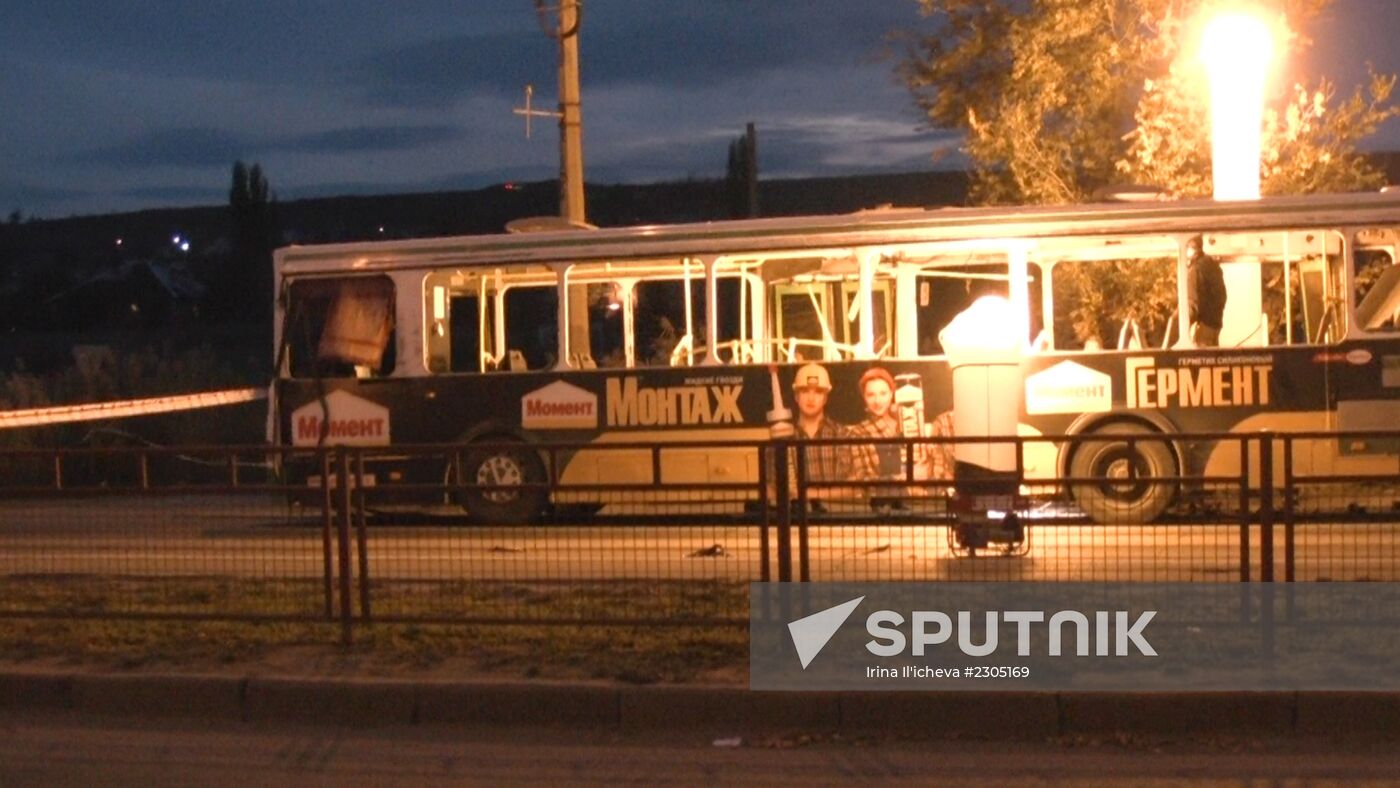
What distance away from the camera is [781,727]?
325 inches

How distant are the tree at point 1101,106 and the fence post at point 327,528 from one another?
14.8 meters

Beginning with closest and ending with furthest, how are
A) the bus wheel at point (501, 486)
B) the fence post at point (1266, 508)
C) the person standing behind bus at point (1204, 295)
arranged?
the fence post at point (1266, 508) < the bus wheel at point (501, 486) < the person standing behind bus at point (1204, 295)

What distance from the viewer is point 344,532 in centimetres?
1000

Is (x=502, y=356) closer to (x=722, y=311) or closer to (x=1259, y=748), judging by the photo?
(x=722, y=311)

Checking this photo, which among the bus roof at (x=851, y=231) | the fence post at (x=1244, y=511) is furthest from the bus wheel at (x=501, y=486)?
the bus roof at (x=851, y=231)

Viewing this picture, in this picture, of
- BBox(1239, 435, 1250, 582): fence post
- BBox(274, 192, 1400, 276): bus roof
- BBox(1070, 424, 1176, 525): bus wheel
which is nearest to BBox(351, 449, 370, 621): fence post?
BBox(1070, 424, 1176, 525): bus wheel

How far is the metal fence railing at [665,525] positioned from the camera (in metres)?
9.36

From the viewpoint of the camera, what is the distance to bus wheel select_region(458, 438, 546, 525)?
33.2 feet

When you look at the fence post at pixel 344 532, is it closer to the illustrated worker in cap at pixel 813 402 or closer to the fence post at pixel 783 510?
the fence post at pixel 783 510

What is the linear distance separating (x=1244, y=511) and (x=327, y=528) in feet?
16.7

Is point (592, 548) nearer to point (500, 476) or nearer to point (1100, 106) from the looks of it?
point (500, 476)

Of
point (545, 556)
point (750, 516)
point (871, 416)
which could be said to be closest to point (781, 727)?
point (750, 516)

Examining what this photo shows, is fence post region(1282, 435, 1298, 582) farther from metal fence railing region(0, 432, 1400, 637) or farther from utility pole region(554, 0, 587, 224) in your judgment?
utility pole region(554, 0, 587, 224)

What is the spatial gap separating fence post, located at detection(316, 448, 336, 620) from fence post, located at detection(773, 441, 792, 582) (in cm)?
260
